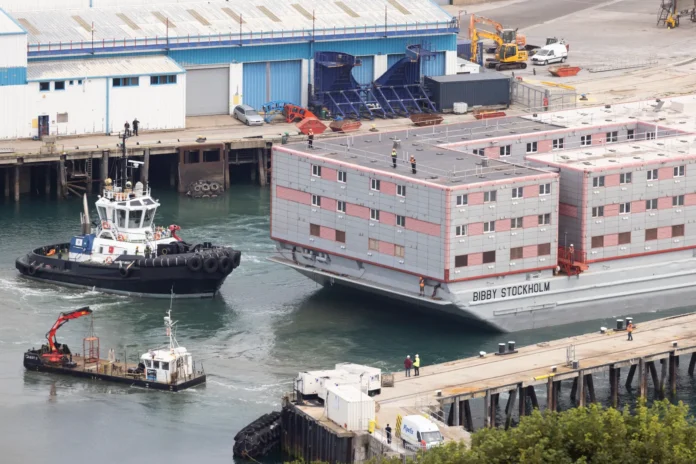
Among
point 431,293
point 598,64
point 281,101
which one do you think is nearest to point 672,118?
point 431,293

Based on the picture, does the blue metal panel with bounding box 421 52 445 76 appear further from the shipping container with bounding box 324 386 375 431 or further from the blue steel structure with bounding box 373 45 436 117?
the shipping container with bounding box 324 386 375 431

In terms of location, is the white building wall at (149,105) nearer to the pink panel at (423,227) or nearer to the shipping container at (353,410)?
the pink panel at (423,227)

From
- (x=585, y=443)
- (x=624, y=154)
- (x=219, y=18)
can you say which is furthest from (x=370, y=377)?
(x=219, y=18)

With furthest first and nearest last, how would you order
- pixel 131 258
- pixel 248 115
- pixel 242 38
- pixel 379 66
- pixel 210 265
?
pixel 379 66
pixel 242 38
pixel 248 115
pixel 131 258
pixel 210 265

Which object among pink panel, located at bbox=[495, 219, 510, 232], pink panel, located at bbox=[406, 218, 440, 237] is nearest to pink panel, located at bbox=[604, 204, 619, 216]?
pink panel, located at bbox=[495, 219, 510, 232]

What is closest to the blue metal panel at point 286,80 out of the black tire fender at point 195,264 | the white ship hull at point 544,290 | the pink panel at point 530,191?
the white ship hull at point 544,290

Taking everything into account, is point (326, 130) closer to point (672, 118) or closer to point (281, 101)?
point (281, 101)

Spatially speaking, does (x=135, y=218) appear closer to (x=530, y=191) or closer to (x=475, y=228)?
(x=475, y=228)
